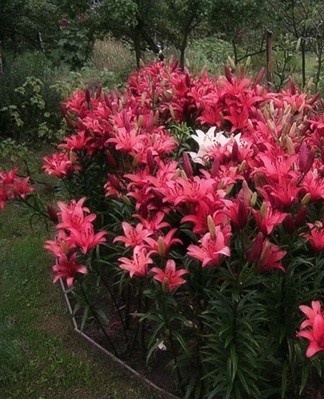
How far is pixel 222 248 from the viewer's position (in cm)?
262

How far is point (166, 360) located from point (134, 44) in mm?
7023

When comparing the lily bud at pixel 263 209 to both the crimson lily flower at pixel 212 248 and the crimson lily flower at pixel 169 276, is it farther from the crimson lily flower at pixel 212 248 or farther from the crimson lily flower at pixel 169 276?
the crimson lily flower at pixel 169 276

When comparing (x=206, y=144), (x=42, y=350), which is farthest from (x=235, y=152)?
(x=42, y=350)

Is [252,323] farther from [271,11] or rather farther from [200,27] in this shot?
[200,27]

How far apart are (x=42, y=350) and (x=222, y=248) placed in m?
1.62

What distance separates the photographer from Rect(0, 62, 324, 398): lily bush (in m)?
2.77

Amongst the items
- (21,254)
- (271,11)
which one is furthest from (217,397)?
(271,11)

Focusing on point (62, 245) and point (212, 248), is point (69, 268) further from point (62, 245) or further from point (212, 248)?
point (212, 248)

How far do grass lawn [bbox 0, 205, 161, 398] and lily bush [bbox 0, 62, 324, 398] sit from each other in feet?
0.64

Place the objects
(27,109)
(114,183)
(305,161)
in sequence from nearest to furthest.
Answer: (305,161) → (114,183) → (27,109)

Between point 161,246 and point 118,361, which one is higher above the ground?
point 161,246

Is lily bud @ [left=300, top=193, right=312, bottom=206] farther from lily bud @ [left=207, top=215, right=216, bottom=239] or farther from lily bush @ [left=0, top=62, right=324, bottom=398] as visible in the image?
lily bud @ [left=207, top=215, right=216, bottom=239]

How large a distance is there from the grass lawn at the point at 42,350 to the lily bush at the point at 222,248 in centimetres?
20

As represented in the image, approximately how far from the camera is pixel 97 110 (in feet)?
13.6
